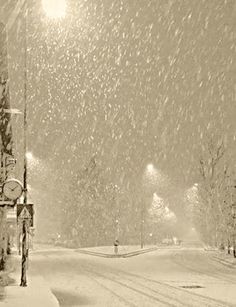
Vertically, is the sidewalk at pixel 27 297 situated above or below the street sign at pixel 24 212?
below

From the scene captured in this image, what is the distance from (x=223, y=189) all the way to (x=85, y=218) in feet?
111

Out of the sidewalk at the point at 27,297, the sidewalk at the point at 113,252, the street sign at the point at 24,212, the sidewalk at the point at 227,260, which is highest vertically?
the street sign at the point at 24,212

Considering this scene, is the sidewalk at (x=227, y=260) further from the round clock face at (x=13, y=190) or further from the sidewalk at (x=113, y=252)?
the round clock face at (x=13, y=190)

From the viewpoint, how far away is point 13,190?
1644cm

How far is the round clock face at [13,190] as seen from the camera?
16.3m

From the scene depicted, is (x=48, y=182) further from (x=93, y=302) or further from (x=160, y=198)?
(x=93, y=302)

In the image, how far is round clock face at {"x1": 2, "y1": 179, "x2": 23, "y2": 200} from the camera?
1634 cm

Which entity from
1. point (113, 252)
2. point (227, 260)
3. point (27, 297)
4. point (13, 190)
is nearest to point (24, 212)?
point (13, 190)

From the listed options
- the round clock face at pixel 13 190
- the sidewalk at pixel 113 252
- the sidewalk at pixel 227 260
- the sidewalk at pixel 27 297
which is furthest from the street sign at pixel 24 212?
the sidewalk at pixel 113 252

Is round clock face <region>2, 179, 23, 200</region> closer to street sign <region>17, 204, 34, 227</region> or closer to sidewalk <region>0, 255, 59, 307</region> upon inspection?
sidewalk <region>0, 255, 59, 307</region>

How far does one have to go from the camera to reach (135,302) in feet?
53.5

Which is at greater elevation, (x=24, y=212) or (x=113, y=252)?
(x=24, y=212)

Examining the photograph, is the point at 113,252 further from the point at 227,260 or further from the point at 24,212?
the point at 24,212

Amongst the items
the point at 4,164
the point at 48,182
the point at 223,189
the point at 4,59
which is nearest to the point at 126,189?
the point at 48,182
